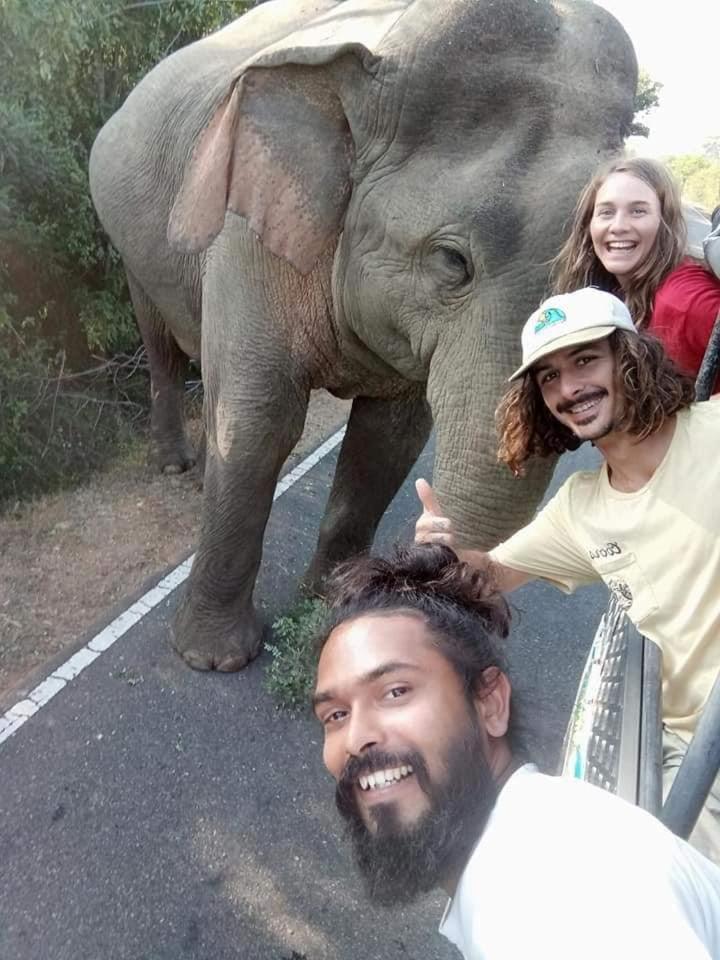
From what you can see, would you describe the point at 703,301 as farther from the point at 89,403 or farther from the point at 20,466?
the point at 89,403

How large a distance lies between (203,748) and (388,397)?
1616mm

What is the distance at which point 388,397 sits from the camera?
3.75m

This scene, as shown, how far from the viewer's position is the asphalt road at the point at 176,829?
2.41 metres

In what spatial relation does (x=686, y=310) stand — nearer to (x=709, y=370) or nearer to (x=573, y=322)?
(x=709, y=370)

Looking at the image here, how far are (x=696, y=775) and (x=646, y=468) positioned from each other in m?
0.74

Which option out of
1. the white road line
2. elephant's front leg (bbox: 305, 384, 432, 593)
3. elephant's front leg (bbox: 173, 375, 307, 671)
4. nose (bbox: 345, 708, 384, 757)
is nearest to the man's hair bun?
nose (bbox: 345, 708, 384, 757)

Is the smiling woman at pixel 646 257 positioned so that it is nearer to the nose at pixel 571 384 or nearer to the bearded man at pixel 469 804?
the nose at pixel 571 384

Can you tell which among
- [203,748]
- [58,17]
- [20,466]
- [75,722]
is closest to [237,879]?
[203,748]

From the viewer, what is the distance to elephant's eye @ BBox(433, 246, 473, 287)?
2.45m

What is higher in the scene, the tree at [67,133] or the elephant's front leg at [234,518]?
the tree at [67,133]

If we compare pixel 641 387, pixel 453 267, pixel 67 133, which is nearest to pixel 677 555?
pixel 641 387

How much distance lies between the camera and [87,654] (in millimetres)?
3500

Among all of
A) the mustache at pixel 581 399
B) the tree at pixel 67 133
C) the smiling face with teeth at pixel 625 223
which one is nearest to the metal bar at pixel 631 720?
the mustache at pixel 581 399

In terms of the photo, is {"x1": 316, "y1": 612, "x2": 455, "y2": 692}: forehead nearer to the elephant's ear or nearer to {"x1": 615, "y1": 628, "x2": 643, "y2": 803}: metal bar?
{"x1": 615, "y1": 628, "x2": 643, "y2": 803}: metal bar
